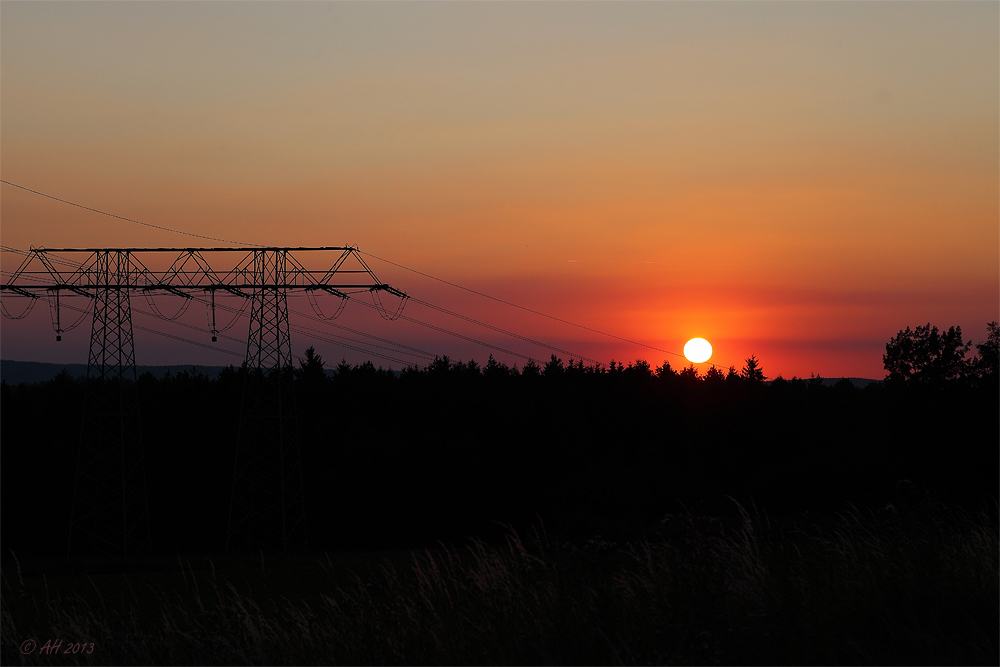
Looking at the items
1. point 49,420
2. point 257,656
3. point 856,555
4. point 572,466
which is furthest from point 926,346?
point 49,420

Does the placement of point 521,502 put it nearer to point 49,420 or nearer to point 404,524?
point 404,524

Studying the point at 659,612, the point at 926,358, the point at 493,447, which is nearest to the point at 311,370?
the point at 493,447

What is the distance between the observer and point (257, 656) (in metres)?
9.36

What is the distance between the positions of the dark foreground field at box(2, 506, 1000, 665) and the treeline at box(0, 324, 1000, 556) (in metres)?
47.3

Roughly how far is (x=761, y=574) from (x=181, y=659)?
253 inches

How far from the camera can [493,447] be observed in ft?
261

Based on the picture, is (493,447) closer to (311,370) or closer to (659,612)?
(311,370)

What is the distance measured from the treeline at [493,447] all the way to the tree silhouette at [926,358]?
312mm

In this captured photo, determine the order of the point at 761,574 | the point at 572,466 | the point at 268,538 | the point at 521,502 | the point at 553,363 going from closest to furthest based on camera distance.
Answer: the point at 761,574, the point at 268,538, the point at 521,502, the point at 572,466, the point at 553,363

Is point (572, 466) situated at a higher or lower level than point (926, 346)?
lower

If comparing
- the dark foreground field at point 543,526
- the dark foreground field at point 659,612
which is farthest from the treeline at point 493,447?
the dark foreground field at point 659,612

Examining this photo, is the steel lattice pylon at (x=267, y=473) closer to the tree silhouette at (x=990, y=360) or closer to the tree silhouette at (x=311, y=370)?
the tree silhouette at (x=311, y=370)

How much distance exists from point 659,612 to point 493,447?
71418 mm

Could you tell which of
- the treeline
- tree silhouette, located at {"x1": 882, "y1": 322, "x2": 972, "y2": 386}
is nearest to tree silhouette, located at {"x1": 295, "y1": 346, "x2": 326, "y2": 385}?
the treeline
